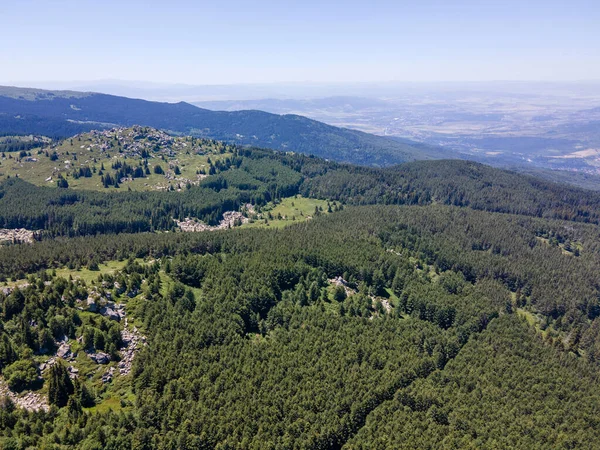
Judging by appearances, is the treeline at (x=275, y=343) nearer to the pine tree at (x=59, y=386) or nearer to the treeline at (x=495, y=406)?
the pine tree at (x=59, y=386)

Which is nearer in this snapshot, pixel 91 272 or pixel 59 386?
pixel 59 386

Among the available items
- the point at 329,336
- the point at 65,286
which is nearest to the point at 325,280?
the point at 329,336

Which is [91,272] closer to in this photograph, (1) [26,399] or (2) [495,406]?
(1) [26,399]

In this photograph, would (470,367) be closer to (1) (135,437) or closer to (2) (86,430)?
(1) (135,437)

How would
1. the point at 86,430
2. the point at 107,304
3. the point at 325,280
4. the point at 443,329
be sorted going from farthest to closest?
1. the point at 325,280
2. the point at 443,329
3. the point at 107,304
4. the point at 86,430

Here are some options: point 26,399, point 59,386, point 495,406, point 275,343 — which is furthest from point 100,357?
point 495,406

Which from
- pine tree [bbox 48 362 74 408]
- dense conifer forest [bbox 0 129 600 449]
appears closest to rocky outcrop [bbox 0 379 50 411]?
dense conifer forest [bbox 0 129 600 449]

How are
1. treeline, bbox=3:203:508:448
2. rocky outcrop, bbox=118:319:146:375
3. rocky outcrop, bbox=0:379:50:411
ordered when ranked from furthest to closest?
rocky outcrop, bbox=118:319:146:375 < treeline, bbox=3:203:508:448 < rocky outcrop, bbox=0:379:50:411

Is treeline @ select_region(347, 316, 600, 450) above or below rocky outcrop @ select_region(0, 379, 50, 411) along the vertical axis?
below

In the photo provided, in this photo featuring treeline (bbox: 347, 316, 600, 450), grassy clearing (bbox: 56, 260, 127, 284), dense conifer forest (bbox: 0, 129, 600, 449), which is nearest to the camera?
dense conifer forest (bbox: 0, 129, 600, 449)

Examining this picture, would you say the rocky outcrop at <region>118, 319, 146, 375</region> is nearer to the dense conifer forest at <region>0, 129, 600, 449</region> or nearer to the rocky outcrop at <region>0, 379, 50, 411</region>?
the dense conifer forest at <region>0, 129, 600, 449</region>

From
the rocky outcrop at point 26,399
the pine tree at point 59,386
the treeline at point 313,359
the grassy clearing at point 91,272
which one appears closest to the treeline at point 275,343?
the treeline at point 313,359
